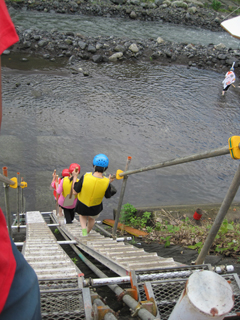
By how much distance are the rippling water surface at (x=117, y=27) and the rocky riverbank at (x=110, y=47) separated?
40.6 inches

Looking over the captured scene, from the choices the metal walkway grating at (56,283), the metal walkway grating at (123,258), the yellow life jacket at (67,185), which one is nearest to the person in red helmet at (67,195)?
the yellow life jacket at (67,185)

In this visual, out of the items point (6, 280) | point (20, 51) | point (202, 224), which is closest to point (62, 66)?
point (20, 51)

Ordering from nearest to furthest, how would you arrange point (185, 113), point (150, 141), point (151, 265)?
point (151, 265) → point (150, 141) → point (185, 113)

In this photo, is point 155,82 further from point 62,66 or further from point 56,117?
point 56,117

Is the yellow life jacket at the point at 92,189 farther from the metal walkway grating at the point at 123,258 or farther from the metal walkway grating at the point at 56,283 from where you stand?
the metal walkway grating at the point at 56,283

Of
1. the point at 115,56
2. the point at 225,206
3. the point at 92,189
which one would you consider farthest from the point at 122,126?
the point at 225,206

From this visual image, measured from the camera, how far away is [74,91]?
13617 mm

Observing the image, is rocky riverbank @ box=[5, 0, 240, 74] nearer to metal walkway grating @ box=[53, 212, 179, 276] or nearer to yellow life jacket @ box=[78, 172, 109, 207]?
yellow life jacket @ box=[78, 172, 109, 207]

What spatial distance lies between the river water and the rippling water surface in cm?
511

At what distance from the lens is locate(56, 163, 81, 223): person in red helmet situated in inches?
222

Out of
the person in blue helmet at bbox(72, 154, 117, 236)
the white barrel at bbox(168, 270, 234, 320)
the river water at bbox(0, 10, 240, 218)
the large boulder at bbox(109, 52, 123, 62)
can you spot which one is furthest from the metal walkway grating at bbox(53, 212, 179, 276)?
the large boulder at bbox(109, 52, 123, 62)

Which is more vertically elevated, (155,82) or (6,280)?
(6,280)

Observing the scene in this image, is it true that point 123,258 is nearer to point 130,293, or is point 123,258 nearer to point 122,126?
point 130,293

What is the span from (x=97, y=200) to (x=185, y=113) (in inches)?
389
